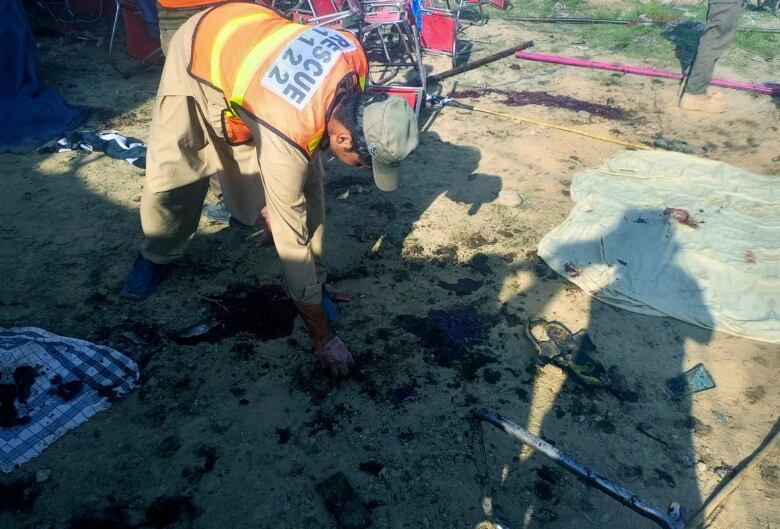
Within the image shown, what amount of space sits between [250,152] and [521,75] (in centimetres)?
499

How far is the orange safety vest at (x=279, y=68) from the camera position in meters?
2.12

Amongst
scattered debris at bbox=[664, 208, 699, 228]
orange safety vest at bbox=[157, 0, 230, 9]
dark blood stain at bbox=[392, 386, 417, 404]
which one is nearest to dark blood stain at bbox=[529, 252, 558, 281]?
scattered debris at bbox=[664, 208, 699, 228]

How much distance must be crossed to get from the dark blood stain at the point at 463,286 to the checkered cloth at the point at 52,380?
1.91 m

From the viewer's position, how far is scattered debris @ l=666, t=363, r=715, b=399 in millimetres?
2812

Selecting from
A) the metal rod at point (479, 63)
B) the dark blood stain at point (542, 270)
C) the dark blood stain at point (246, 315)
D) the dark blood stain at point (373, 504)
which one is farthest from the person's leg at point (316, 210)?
the metal rod at point (479, 63)

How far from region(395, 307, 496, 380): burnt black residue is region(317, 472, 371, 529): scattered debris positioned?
906 mm

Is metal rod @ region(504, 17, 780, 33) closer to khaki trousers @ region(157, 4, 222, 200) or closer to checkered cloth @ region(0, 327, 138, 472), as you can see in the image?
khaki trousers @ region(157, 4, 222, 200)

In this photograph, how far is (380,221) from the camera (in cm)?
406

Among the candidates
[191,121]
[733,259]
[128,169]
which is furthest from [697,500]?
[128,169]

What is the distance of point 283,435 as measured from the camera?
2.46 meters

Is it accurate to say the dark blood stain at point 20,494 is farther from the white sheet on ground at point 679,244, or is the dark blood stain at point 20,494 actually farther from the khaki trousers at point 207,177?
the white sheet on ground at point 679,244

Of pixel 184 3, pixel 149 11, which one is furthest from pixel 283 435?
pixel 149 11

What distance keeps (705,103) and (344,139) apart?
5452 millimetres

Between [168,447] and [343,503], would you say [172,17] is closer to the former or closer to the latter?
[168,447]
